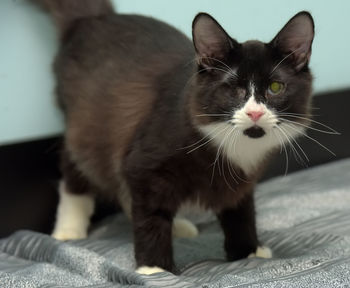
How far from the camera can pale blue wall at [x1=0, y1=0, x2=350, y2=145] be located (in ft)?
6.70

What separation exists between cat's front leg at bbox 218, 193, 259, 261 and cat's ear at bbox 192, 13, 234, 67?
0.48 metres

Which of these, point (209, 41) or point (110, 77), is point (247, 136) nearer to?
point (209, 41)

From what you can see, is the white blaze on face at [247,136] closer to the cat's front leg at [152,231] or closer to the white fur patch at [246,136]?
the white fur patch at [246,136]

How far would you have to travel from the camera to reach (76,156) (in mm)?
1984

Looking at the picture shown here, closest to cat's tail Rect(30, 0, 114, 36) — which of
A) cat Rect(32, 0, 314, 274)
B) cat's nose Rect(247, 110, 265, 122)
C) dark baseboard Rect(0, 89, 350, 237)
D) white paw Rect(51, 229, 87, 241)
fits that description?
cat Rect(32, 0, 314, 274)

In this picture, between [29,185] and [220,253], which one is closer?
[220,253]

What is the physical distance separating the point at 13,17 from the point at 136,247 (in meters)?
0.96

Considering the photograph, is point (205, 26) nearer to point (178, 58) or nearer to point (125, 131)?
point (178, 58)

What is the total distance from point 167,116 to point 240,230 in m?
0.44

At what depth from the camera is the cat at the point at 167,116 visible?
1.44 meters

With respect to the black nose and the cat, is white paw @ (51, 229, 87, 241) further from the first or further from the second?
the black nose

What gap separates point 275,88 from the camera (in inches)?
56.1

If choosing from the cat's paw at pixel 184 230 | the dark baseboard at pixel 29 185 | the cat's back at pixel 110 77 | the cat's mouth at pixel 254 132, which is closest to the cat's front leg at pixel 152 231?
the cat's back at pixel 110 77

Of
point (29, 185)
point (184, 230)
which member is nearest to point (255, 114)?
point (184, 230)
